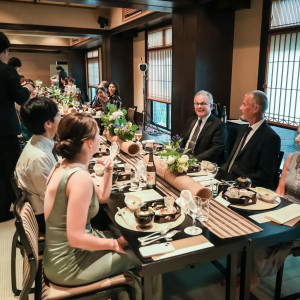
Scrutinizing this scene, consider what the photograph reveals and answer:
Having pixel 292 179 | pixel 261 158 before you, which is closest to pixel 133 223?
pixel 292 179

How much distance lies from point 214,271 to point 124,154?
1.27m

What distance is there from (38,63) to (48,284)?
1441cm

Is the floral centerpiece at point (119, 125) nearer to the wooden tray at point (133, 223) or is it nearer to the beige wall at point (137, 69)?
the wooden tray at point (133, 223)

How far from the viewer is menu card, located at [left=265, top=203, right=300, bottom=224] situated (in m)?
1.49

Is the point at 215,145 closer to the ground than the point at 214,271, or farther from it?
farther from it

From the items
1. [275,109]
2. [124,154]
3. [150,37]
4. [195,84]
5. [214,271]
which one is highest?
[150,37]

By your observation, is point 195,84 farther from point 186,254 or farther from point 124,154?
point 186,254

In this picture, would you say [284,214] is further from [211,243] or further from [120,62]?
[120,62]

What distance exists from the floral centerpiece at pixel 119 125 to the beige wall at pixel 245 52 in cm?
220

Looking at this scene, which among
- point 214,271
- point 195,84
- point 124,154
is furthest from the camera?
point 195,84

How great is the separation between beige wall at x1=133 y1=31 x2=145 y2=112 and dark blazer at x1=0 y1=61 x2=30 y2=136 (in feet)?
17.8

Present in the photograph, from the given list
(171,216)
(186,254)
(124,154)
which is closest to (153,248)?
(186,254)

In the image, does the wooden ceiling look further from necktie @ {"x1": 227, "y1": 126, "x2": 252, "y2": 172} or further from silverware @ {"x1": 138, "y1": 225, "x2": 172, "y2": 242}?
silverware @ {"x1": 138, "y1": 225, "x2": 172, "y2": 242}

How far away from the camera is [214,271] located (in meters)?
Result: 2.24
